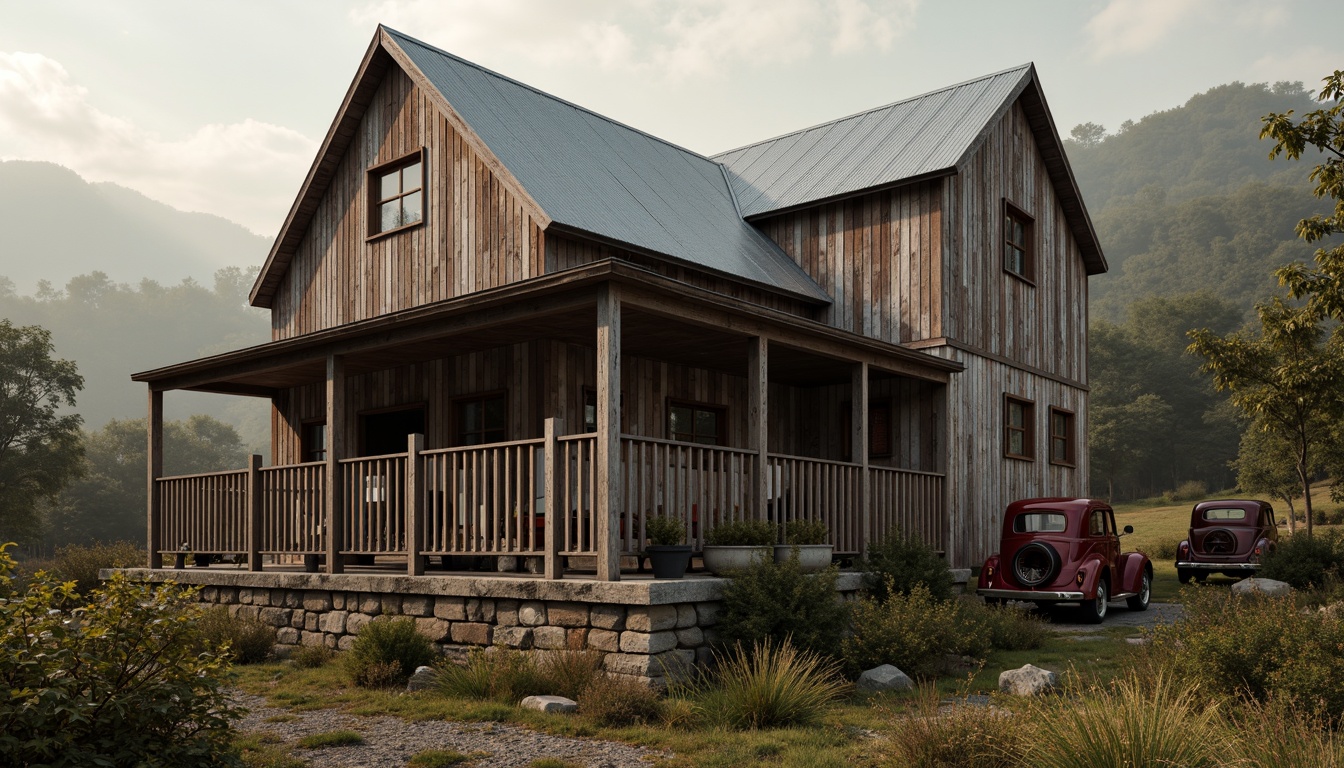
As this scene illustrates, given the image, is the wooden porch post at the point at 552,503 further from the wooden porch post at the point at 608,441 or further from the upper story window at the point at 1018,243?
the upper story window at the point at 1018,243

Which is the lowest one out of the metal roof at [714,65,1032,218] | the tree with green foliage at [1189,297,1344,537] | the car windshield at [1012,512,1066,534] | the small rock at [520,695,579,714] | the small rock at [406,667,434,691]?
the small rock at [406,667,434,691]

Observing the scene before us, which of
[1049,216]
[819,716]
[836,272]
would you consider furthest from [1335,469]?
[819,716]

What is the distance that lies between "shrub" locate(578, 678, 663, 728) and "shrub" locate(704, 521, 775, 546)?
227 cm

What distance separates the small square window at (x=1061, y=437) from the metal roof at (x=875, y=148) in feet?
17.8

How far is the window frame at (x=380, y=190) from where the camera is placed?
621 inches

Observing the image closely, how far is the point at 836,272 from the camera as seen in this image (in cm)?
1753

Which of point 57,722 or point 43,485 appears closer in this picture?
point 57,722

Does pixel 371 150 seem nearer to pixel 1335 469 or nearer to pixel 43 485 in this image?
pixel 1335 469

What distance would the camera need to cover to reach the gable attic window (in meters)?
16.0

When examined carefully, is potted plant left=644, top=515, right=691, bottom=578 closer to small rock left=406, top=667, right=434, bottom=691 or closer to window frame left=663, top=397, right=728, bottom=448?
small rock left=406, top=667, right=434, bottom=691

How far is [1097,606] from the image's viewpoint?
14375 mm

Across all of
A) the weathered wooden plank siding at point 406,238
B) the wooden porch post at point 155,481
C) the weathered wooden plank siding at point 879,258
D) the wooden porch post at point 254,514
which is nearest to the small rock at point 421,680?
the wooden porch post at point 254,514

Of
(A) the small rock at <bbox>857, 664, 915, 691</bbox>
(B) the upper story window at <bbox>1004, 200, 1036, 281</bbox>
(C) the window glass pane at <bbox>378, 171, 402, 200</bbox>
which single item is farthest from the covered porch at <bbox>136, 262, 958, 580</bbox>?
(B) the upper story window at <bbox>1004, 200, 1036, 281</bbox>

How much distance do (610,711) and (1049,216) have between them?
15002 millimetres
